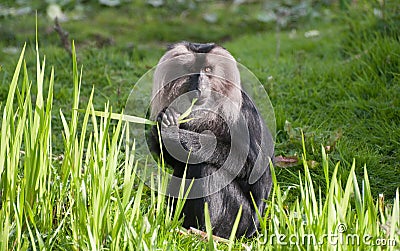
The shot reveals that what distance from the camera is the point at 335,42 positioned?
20.1ft

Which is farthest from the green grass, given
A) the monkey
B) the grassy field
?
the monkey

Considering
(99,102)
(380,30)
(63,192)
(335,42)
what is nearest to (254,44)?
(335,42)

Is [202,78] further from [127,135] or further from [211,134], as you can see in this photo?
[127,135]

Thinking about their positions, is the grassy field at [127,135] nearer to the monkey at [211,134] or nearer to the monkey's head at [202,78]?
the monkey at [211,134]

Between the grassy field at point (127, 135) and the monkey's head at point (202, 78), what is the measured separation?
40 centimetres

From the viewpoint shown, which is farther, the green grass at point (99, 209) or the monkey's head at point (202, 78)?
the monkey's head at point (202, 78)

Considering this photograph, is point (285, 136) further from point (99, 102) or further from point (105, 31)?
point (105, 31)

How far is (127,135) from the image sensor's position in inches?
104

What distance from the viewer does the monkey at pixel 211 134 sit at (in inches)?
118

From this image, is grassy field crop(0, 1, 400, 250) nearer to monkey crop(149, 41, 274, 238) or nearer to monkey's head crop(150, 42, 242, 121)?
monkey crop(149, 41, 274, 238)

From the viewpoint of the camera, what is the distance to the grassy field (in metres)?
2.45

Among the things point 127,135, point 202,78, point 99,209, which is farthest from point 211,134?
point 99,209

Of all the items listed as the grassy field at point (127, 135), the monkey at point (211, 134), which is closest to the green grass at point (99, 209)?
the grassy field at point (127, 135)

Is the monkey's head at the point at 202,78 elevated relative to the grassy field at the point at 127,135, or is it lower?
elevated
